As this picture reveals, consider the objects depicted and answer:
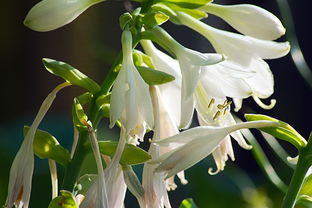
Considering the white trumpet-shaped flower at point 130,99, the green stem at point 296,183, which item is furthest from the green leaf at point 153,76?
the green stem at point 296,183

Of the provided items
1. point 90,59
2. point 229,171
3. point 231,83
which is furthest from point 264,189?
point 90,59

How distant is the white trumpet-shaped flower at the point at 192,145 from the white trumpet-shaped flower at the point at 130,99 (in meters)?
0.02

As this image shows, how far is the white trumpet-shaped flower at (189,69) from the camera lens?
1.92 feet

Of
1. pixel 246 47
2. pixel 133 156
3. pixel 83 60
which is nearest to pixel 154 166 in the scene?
pixel 133 156

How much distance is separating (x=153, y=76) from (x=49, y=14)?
0.31 ft

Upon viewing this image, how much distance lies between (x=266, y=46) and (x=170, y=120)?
100 mm

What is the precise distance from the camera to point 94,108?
2.02 ft

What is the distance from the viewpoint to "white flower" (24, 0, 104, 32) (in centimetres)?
60

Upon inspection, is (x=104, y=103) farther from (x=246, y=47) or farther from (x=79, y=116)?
(x=246, y=47)

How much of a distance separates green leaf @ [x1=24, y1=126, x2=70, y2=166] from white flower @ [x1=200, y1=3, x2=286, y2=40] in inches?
6.9

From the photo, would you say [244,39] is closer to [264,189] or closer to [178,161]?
[178,161]

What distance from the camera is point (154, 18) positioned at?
613 millimetres

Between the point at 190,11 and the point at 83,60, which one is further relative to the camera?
the point at 83,60

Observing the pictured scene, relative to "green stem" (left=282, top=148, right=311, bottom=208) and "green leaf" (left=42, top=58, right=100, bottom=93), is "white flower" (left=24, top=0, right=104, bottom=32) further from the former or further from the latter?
"green stem" (left=282, top=148, right=311, bottom=208)
